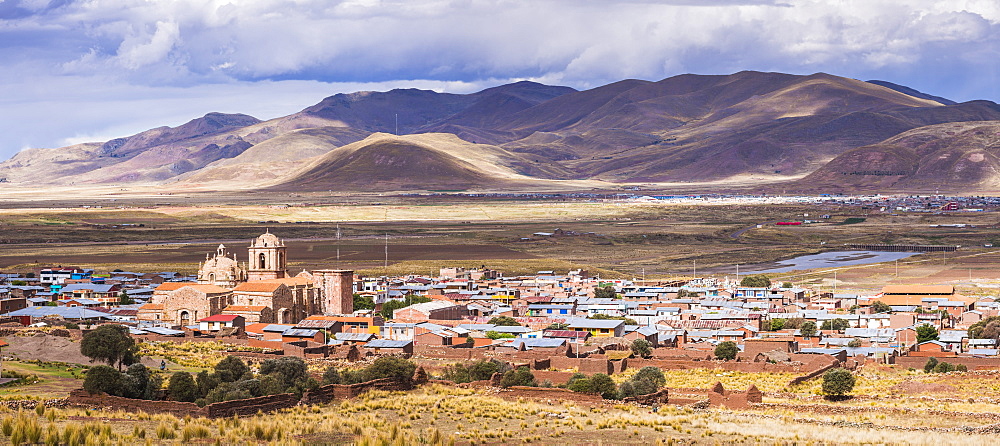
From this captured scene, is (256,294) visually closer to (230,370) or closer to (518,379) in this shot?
(230,370)

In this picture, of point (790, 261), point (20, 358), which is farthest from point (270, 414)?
point (790, 261)

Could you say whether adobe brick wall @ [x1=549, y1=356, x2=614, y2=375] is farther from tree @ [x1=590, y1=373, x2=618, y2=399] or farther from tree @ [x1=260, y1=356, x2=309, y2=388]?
tree @ [x1=260, y1=356, x2=309, y2=388]

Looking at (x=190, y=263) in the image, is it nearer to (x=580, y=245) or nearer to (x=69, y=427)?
(x=580, y=245)

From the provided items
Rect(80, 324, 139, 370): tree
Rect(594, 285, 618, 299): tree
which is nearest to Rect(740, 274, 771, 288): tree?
Rect(594, 285, 618, 299): tree

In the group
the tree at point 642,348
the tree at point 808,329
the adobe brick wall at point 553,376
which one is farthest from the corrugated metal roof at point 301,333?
the tree at point 808,329

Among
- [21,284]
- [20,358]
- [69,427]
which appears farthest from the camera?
[21,284]
